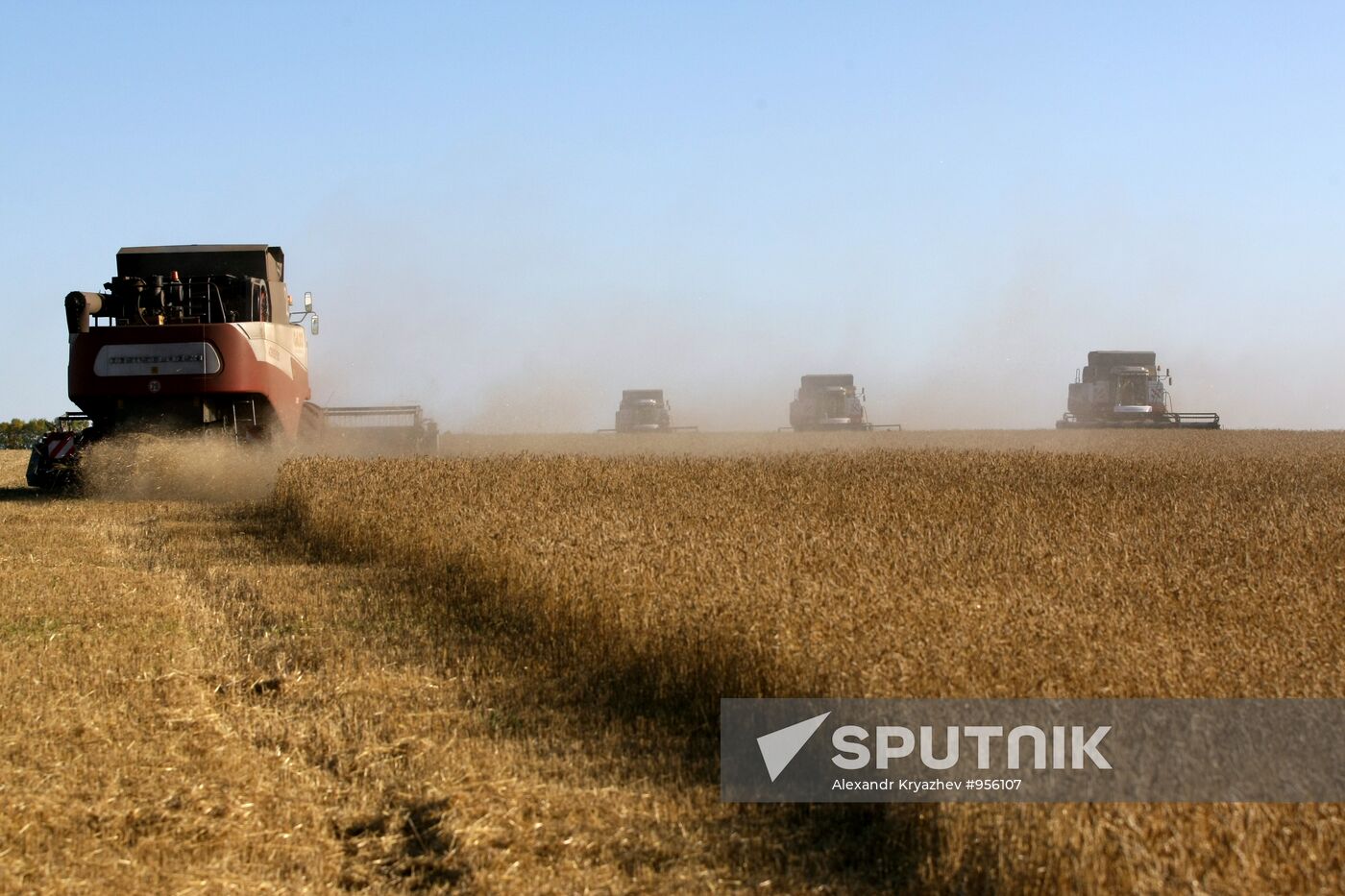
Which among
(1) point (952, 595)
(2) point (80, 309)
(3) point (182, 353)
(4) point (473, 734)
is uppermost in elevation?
(2) point (80, 309)

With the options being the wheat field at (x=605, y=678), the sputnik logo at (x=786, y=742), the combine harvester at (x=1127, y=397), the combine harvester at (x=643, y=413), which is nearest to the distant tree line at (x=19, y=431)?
the combine harvester at (x=643, y=413)

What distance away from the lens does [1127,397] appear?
4719 centimetres

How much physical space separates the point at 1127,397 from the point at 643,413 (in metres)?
17.7

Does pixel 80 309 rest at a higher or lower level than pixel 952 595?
higher

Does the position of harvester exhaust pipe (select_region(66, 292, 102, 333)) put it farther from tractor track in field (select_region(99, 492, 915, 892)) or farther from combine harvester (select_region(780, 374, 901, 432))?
combine harvester (select_region(780, 374, 901, 432))

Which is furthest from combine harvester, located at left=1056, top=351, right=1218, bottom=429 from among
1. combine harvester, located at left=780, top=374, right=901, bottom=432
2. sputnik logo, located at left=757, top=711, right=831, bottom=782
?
sputnik logo, located at left=757, top=711, right=831, bottom=782

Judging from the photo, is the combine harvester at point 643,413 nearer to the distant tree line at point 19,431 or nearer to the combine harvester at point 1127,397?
the combine harvester at point 1127,397

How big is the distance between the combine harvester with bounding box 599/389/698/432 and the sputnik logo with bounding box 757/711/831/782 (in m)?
46.1

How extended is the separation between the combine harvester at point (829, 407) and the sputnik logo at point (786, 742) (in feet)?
145

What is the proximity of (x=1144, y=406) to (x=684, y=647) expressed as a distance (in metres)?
43.3

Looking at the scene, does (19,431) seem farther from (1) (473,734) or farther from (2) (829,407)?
(1) (473,734)

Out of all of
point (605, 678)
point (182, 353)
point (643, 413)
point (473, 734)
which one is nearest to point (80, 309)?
point (182, 353)

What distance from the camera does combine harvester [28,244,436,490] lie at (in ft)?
58.4

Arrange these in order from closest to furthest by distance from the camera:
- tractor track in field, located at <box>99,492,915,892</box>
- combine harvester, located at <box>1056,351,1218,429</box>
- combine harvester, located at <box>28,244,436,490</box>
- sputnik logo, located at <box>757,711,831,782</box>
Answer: tractor track in field, located at <box>99,492,915,892</box>, sputnik logo, located at <box>757,711,831,782</box>, combine harvester, located at <box>28,244,436,490</box>, combine harvester, located at <box>1056,351,1218,429</box>
